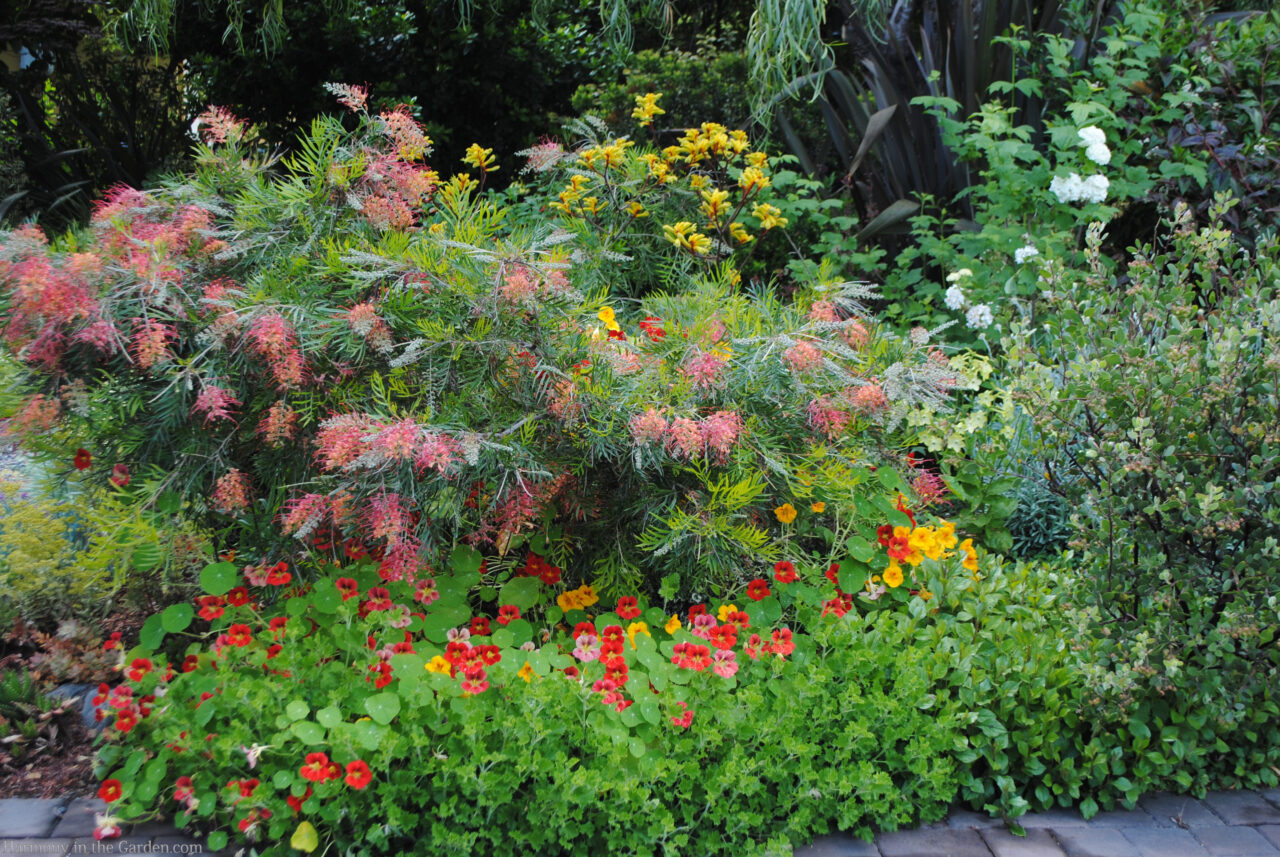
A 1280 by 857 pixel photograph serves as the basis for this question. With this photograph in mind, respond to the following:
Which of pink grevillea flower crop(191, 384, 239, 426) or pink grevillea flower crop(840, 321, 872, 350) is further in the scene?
pink grevillea flower crop(840, 321, 872, 350)

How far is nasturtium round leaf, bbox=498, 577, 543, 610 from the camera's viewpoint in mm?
2301

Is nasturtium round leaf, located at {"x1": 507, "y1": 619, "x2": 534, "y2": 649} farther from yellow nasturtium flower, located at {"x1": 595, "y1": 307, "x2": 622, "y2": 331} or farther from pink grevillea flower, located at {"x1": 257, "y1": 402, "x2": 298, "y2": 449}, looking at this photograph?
yellow nasturtium flower, located at {"x1": 595, "y1": 307, "x2": 622, "y2": 331}

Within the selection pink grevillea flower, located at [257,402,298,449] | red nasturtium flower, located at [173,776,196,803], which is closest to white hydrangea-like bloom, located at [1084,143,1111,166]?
pink grevillea flower, located at [257,402,298,449]

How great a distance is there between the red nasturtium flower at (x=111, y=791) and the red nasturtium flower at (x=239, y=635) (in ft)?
1.17

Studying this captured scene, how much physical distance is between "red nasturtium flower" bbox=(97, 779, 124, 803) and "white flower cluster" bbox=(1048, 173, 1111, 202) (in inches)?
155

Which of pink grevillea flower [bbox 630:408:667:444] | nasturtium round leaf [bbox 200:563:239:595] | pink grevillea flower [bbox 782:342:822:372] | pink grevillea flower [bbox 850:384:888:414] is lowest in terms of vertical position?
nasturtium round leaf [bbox 200:563:239:595]

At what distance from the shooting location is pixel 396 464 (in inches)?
81.0

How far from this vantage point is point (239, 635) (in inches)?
82.0

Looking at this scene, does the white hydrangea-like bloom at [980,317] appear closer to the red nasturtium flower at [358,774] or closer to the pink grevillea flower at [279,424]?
the pink grevillea flower at [279,424]

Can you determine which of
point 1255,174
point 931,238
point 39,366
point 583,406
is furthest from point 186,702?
point 1255,174

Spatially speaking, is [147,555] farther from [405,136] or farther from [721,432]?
[721,432]

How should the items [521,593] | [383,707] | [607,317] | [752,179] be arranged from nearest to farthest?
1. [383,707]
2. [521,593]
3. [607,317]
4. [752,179]

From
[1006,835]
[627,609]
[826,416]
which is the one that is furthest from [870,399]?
[1006,835]

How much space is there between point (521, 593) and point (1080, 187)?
9.91ft
